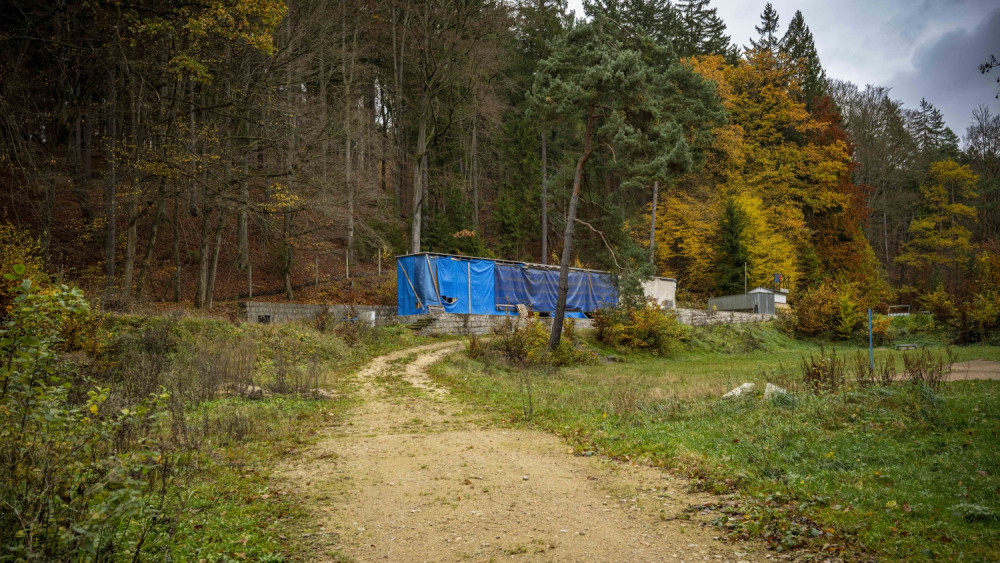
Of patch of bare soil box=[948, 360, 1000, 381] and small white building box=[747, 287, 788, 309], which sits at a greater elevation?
small white building box=[747, 287, 788, 309]

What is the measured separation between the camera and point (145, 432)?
6699mm

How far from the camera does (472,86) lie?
2855 centimetres

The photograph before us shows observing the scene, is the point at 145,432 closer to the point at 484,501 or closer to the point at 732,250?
the point at 484,501

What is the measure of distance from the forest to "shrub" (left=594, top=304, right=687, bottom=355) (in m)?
2.03

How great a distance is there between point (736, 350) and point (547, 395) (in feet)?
54.0

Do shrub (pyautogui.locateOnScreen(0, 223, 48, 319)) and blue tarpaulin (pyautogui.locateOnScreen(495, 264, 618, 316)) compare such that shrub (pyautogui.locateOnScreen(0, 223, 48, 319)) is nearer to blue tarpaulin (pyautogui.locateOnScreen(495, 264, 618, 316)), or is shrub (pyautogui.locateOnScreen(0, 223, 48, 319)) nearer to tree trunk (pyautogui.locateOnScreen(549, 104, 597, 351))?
tree trunk (pyautogui.locateOnScreen(549, 104, 597, 351))

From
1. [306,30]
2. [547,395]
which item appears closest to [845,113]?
[306,30]

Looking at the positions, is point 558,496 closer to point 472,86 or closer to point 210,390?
point 210,390

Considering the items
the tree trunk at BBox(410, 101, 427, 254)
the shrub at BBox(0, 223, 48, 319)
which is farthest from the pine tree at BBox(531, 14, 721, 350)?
the shrub at BBox(0, 223, 48, 319)

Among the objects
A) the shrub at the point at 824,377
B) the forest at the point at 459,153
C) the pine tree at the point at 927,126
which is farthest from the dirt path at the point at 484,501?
the pine tree at the point at 927,126

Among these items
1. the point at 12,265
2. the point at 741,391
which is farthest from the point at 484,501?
the point at 12,265

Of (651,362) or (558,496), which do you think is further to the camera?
(651,362)

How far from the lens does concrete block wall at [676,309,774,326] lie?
28.4 metres

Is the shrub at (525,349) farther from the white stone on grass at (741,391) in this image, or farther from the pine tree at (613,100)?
the white stone on grass at (741,391)
